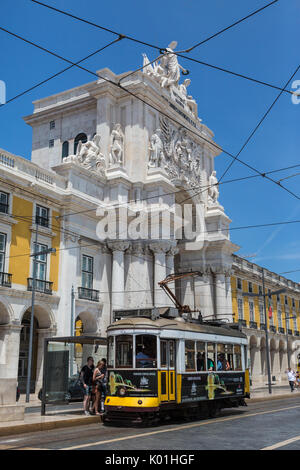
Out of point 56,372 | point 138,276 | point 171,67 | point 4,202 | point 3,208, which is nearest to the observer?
point 56,372

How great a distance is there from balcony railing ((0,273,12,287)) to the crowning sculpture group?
9.78 metres

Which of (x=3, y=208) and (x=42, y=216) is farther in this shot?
(x=42, y=216)

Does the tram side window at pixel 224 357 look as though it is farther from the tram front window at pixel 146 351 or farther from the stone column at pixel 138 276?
the stone column at pixel 138 276

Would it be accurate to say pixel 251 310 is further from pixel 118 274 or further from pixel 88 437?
pixel 88 437

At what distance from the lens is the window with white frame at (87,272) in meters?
31.1

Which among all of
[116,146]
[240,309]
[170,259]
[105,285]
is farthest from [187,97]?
[240,309]

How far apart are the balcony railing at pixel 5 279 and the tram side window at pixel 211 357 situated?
12529mm

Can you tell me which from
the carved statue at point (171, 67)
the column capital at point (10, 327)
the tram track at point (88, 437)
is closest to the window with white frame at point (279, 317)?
the carved statue at point (171, 67)

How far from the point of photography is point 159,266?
112 feet

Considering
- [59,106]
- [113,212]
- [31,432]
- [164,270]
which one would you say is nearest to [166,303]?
[164,270]

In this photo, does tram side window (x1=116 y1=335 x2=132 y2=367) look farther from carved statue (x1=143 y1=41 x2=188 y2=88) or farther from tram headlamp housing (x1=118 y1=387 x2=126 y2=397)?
carved statue (x1=143 y1=41 x2=188 y2=88)

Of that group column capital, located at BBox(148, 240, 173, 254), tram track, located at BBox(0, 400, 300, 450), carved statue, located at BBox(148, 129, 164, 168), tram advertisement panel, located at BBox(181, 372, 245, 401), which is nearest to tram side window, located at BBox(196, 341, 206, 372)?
tram advertisement panel, located at BBox(181, 372, 245, 401)

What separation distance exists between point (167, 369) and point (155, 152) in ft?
78.4

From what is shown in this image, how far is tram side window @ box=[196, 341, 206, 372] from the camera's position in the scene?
16062 mm
